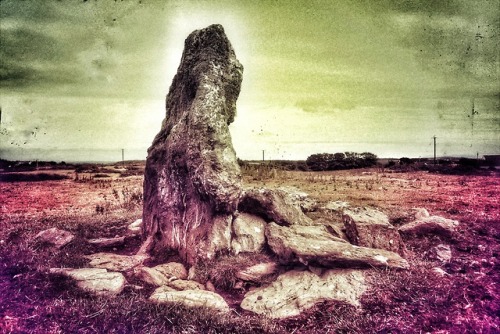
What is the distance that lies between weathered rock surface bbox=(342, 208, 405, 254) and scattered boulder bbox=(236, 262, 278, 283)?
6.66 feet

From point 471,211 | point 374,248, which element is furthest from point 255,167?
point 374,248

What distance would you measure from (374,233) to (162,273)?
15.5 ft

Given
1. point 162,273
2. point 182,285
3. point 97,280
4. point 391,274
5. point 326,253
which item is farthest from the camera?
point 162,273

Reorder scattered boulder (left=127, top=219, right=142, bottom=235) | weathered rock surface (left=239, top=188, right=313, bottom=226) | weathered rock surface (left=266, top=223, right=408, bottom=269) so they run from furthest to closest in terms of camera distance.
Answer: scattered boulder (left=127, top=219, right=142, bottom=235), weathered rock surface (left=239, top=188, right=313, bottom=226), weathered rock surface (left=266, top=223, right=408, bottom=269)

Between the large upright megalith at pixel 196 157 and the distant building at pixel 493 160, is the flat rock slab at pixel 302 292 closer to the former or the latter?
the large upright megalith at pixel 196 157

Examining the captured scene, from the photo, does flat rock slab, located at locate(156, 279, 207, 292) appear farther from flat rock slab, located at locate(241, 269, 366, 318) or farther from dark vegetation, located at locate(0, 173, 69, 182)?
dark vegetation, located at locate(0, 173, 69, 182)

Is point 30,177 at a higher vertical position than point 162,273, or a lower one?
higher

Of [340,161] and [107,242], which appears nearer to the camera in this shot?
[107,242]

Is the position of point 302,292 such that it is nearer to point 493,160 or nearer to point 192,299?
point 192,299

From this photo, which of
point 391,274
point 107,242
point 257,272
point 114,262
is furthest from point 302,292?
point 107,242

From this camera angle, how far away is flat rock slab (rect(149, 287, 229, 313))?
5945 mm

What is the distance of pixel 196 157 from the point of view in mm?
8766

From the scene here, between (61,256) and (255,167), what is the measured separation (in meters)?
15.0

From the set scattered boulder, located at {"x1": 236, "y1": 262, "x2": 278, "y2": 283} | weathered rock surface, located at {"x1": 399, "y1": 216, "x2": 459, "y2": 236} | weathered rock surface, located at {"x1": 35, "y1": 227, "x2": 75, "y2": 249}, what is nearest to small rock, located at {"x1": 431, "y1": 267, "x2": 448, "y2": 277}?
weathered rock surface, located at {"x1": 399, "y1": 216, "x2": 459, "y2": 236}
